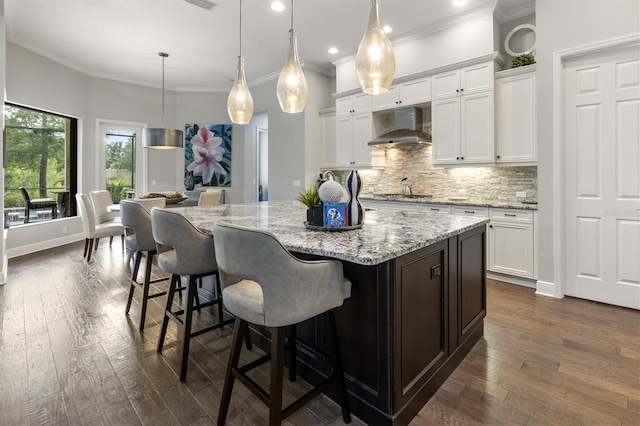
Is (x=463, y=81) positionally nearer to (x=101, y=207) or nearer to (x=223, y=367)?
(x=223, y=367)

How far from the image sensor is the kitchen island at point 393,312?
1.53 metres

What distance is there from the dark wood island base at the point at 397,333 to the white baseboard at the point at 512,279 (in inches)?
81.8

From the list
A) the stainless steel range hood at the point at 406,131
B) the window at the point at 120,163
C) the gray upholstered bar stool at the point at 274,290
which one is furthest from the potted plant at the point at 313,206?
the window at the point at 120,163

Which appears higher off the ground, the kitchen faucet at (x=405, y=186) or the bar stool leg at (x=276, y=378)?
the kitchen faucet at (x=405, y=186)

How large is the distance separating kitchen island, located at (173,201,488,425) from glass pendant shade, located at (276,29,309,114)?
132 centimetres

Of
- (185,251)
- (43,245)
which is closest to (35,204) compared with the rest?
(43,245)

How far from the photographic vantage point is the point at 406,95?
4742mm

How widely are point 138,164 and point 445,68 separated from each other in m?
Result: 6.18

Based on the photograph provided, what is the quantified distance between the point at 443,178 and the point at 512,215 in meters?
1.27

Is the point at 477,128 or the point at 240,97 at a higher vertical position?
the point at 240,97

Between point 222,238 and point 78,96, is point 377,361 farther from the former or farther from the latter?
point 78,96

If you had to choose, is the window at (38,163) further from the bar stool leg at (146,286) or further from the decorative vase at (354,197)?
the decorative vase at (354,197)

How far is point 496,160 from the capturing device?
13.1 ft

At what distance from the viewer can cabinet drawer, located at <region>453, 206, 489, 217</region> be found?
3.87 meters
